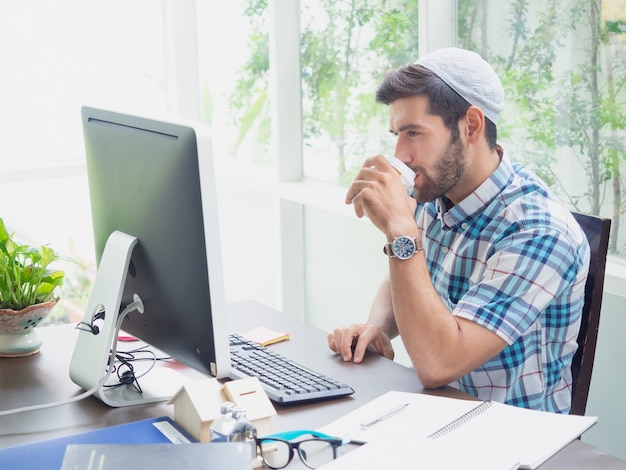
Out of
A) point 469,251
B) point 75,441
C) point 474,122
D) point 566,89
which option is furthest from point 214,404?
point 566,89

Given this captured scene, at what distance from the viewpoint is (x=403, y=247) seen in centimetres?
166

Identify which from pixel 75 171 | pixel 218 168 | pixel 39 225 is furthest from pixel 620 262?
pixel 39 225

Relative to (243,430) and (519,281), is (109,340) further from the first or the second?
(519,281)

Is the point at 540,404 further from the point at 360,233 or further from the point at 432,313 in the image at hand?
the point at 360,233

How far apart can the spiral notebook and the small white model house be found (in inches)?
4.6

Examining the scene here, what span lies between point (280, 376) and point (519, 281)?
469 mm

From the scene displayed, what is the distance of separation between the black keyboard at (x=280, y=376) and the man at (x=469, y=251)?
0.46 feet

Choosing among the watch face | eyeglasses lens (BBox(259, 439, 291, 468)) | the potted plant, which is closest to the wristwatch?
the watch face

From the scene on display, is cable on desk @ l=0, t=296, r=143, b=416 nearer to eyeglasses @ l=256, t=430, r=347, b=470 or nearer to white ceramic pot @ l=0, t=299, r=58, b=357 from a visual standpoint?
white ceramic pot @ l=0, t=299, r=58, b=357

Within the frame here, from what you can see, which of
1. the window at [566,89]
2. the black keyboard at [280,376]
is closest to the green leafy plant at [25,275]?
the black keyboard at [280,376]

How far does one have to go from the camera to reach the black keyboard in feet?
4.79

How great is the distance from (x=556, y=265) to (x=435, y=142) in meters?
0.36

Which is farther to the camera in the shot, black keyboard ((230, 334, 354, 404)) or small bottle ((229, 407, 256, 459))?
black keyboard ((230, 334, 354, 404))

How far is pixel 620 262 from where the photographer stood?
2.16m
